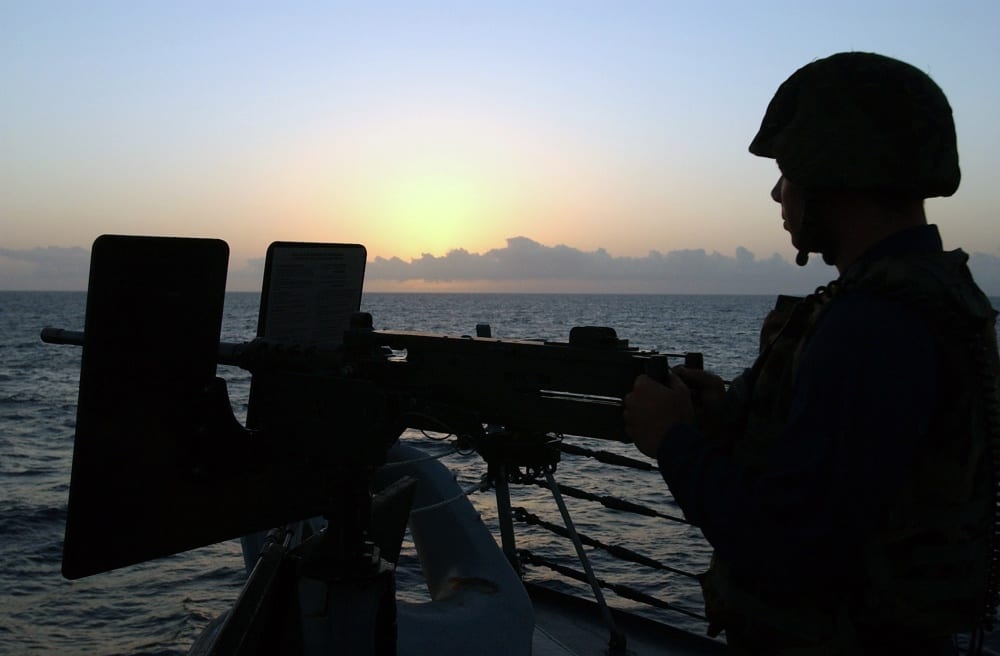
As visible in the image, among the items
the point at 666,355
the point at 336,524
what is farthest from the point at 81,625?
the point at 666,355

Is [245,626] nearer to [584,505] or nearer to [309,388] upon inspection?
[309,388]

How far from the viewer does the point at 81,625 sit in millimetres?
12227

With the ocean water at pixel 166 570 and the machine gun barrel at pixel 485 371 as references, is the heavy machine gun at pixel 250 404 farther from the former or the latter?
the ocean water at pixel 166 570

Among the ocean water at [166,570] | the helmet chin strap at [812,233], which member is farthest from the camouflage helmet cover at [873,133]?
the ocean water at [166,570]

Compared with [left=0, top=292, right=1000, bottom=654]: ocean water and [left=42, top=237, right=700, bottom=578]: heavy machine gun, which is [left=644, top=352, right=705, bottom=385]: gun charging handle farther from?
[left=0, top=292, right=1000, bottom=654]: ocean water

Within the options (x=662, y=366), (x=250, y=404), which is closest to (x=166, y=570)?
(x=250, y=404)

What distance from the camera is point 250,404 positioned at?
298cm

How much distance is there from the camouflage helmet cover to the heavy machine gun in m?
0.61

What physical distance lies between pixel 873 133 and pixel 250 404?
2.15 meters

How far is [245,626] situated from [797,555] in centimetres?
226

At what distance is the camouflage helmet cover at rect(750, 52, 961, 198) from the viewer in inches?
79.4

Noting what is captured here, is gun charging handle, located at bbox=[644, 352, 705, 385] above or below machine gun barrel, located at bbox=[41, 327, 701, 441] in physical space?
above

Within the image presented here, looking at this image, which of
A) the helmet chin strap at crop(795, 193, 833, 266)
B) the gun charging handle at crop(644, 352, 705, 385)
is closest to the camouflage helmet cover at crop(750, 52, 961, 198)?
the helmet chin strap at crop(795, 193, 833, 266)

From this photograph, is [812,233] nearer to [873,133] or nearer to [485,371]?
[873,133]
